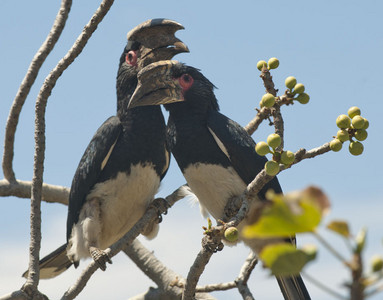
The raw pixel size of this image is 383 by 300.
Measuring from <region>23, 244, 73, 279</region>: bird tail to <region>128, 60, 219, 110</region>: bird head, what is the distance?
1624mm

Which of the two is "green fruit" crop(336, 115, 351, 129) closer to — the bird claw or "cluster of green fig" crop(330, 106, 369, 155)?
"cluster of green fig" crop(330, 106, 369, 155)

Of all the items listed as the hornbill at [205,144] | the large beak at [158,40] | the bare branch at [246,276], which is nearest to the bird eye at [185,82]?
the hornbill at [205,144]

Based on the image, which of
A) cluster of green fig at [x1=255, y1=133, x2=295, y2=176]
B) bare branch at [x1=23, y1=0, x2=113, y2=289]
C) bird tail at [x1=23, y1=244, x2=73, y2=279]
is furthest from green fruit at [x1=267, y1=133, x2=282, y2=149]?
bird tail at [x1=23, y1=244, x2=73, y2=279]

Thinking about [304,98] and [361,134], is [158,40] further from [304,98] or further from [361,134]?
[361,134]

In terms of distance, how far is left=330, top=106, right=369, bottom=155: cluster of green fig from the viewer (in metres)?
2.30

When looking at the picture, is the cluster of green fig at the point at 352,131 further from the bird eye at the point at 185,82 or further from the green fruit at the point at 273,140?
the bird eye at the point at 185,82

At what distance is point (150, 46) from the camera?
17.9 ft

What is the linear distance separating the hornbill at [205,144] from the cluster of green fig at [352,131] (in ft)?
6.04

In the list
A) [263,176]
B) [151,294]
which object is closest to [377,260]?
[263,176]

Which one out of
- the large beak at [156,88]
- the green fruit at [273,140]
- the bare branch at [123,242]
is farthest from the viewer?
the large beak at [156,88]

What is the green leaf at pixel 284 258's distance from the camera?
54 centimetres

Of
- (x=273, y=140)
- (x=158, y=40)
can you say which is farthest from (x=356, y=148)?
(x=158, y=40)

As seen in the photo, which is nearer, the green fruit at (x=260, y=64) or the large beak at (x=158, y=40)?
the green fruit at (x=260, y=64)

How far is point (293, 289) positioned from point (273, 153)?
7.62 feet
